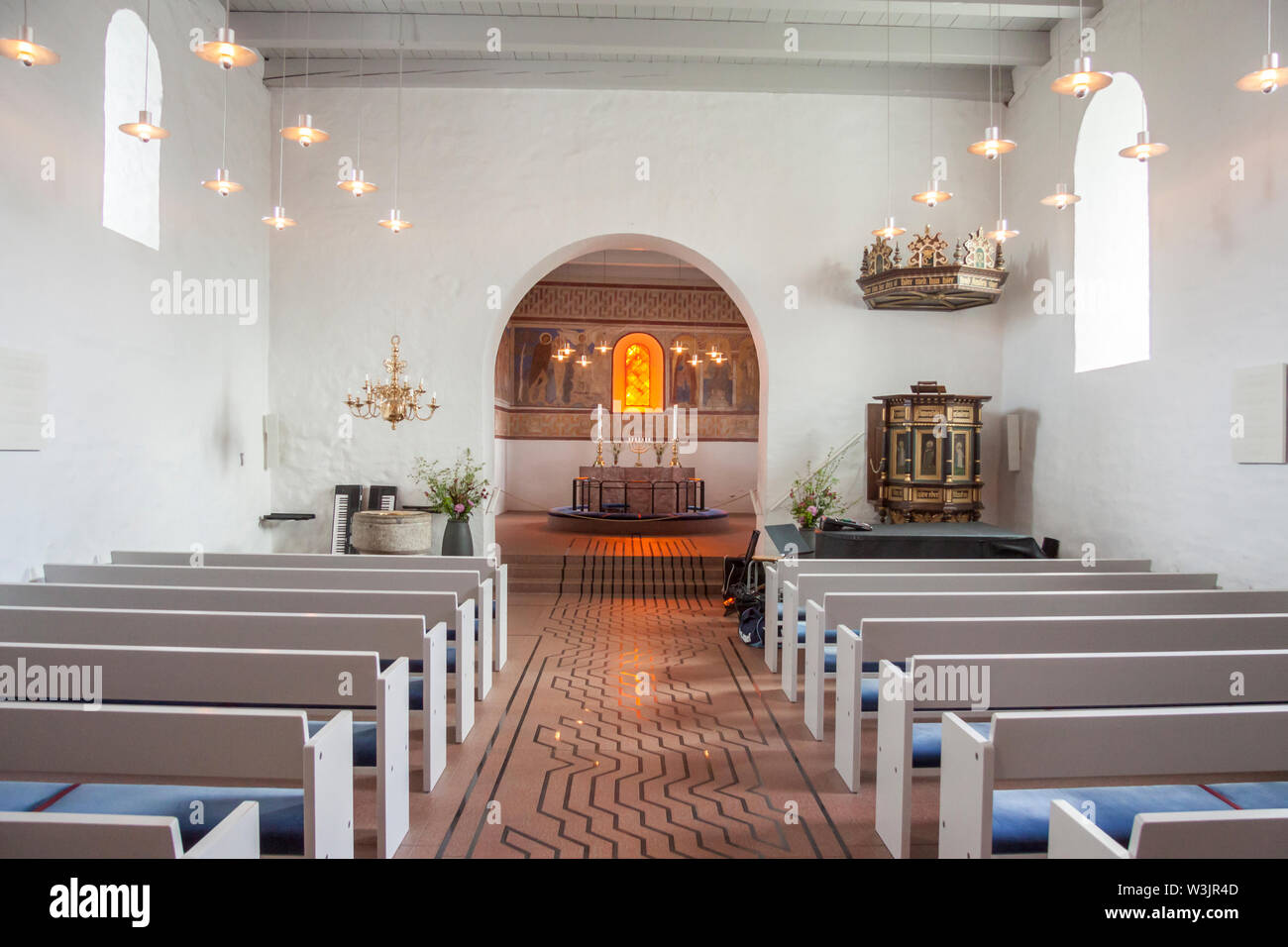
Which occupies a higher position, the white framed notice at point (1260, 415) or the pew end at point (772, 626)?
the white framed notice at point (1260, 415)

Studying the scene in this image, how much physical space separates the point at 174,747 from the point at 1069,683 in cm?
332

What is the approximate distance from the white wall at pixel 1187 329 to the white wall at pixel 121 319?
938cm

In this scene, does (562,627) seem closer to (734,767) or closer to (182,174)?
(734,767)

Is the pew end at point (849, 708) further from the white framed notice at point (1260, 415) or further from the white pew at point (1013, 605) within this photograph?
the white framed notice at point (1260, 415)

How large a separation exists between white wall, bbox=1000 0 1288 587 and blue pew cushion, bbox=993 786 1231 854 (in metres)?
4.31

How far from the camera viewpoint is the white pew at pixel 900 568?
20.7ft

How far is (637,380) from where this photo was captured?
62.0 ft

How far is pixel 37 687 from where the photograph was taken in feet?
10.8

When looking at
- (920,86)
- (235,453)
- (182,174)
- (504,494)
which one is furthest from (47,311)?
(504,494)

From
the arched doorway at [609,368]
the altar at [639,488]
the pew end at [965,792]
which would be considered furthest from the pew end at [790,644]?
the arched doorway at [609,368]

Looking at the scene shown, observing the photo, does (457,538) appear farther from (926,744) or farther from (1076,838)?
(1076,838)

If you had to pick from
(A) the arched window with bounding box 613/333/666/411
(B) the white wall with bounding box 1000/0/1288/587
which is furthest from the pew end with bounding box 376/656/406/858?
(A) the arched window with bounding box 613/333/666/411

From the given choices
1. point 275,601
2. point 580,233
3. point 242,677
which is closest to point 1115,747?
point 242,677

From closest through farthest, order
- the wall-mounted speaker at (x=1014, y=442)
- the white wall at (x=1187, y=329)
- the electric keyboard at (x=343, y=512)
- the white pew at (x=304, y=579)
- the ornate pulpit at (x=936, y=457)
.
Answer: the white pew at (x=304, y=579) → the white wall at (x=1187, y=329) → the ornate pulpit at (x=936, y=457) → the wall-mounted speaker at (x=1014, y=442) → the electric keyboard at (x=343, y=512)
